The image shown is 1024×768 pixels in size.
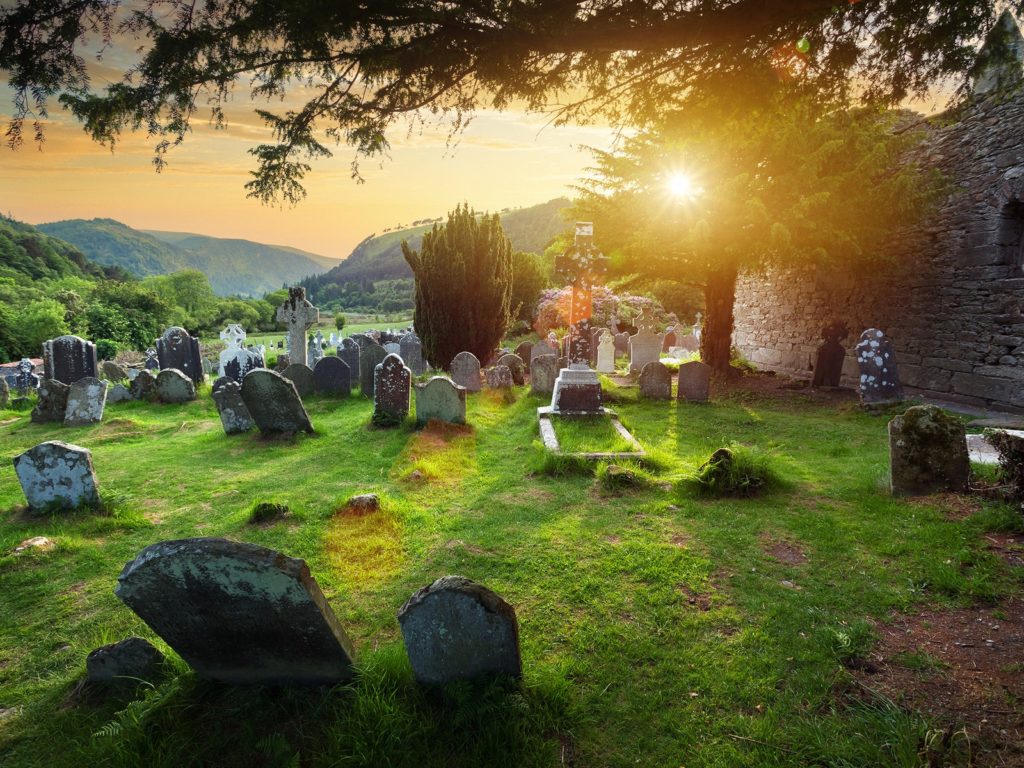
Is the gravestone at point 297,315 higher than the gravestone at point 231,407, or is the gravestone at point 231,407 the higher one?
the gravestone at point 297,315

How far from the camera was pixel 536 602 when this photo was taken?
3.46m

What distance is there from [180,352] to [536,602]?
13.6 m

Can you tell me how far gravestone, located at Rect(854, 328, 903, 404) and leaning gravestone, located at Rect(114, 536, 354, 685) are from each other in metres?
10.5

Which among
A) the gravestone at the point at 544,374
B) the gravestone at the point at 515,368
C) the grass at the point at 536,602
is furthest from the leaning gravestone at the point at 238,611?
the gravestone at the point at 515,368

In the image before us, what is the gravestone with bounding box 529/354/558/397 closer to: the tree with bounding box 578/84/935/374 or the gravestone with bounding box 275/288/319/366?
the tree with bounding box 578/84/935/374

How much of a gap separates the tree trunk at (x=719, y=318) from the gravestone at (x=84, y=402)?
13317 millimetres

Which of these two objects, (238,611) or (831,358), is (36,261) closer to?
(238,611)

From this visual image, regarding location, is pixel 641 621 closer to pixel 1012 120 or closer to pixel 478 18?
pixel 478 18

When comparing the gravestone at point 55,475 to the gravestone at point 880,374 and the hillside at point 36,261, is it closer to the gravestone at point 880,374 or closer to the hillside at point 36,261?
the gravestone at point 880,374

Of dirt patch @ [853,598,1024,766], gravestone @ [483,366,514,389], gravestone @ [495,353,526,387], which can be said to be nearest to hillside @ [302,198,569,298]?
gravestone @ [495,353,526,387]

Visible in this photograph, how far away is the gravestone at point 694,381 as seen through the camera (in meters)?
10.7

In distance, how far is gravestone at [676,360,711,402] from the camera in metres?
10.7

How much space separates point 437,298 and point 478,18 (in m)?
11.7

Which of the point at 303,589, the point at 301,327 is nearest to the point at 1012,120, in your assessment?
the point at 303,589
